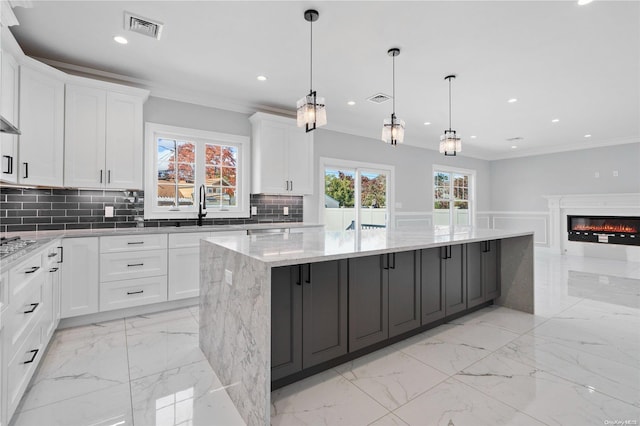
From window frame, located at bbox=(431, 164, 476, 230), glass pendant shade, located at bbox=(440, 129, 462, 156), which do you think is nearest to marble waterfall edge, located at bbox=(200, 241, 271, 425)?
glass pendant shade, located at bbox=(440, 129, 462, 156)

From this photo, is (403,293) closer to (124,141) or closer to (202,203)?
(202,203)

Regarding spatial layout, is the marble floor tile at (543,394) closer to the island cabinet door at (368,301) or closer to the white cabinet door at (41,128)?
the island cabinet door at (368,301)

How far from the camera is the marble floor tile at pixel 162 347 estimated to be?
232 centimetres

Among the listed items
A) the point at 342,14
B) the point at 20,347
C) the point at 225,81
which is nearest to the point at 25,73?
the point at 225,81

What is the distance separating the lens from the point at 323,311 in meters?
2.13

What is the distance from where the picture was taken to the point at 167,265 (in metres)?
3.49

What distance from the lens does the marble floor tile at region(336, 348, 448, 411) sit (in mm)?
1934

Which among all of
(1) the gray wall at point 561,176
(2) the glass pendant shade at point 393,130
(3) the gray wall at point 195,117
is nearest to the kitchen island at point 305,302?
(2) the glass pendant shade at point 393,130

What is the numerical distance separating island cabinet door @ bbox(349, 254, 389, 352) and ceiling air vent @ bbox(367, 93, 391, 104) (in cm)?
270

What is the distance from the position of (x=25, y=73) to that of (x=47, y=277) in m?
1.87

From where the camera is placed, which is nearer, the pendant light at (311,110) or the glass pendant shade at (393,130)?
the pendant light at (311,110)

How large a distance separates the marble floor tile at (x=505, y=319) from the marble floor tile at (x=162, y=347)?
254 cm

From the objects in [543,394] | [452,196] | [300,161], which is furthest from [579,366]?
[452,196]

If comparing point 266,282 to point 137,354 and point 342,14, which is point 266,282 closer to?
point 137,354
